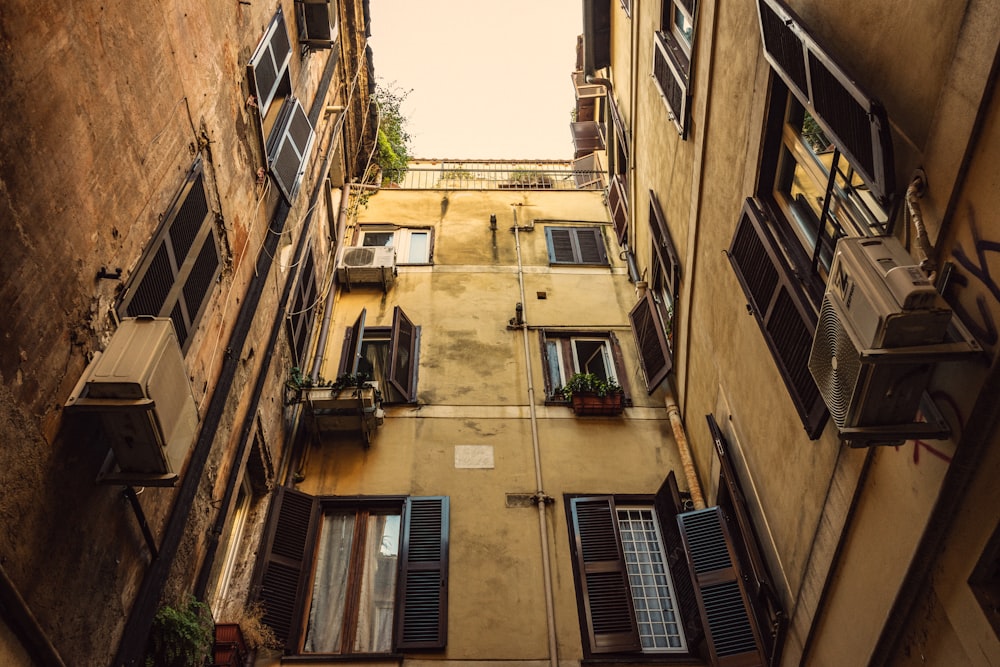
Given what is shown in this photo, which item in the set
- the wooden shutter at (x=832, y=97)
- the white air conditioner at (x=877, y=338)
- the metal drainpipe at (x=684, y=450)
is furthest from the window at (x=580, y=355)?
the white air conditioner at (x=877, y=338)

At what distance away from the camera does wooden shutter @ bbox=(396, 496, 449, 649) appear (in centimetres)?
779

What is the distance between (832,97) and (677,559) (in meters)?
5.08

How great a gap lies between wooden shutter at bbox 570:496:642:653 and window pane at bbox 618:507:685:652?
0.22 metres

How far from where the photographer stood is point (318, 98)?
11.6m

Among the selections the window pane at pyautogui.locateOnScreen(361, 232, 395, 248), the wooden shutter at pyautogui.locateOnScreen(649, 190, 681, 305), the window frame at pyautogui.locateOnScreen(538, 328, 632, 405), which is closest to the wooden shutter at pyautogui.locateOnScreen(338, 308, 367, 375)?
the window frame at pyautogui.locateOnScreen(538, 328, 632, 405)

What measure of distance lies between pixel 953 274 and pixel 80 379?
16.0 feet

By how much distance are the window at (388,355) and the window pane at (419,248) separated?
2106 mm

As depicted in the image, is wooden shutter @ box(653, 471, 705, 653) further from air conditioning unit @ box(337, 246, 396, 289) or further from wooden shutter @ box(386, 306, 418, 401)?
air conditioning unit @ box(337, 246, 396, 289)

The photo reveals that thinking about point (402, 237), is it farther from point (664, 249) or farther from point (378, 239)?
point (664, 249)

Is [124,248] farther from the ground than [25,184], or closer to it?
farther from the ground

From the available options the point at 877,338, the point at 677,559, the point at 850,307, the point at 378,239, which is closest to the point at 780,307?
the point at 850,307

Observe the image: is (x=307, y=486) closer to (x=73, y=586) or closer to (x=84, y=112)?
(x=73, y=586)

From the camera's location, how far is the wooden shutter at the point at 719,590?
22.4 ft

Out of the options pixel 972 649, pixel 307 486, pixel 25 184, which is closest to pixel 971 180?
pixel 972 649
